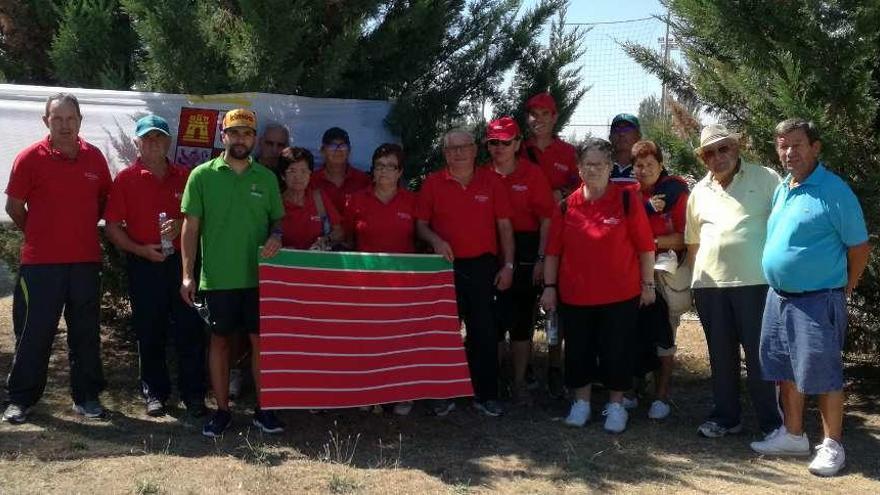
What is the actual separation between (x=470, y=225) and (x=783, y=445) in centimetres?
226

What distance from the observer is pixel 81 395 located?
5879 millimetres

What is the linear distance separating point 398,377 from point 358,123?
6.54 ft

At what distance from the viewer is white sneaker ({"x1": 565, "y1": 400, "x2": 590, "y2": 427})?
5.86 metres

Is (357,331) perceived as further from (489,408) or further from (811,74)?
(811,74)

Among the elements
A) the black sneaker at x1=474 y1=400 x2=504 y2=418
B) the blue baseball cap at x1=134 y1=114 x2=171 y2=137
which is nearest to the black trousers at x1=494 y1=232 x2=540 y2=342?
the black sneaker at x1=474 y1=400 x2=504 y2=418

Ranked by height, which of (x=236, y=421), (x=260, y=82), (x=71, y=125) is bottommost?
(x=236, y=421)

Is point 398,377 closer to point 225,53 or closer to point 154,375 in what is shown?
point 154,375

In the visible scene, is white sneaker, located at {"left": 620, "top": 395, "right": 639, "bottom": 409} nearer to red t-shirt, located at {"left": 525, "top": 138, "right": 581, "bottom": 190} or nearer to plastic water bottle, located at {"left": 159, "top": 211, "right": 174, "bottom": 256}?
red t-shirt, located at {"left": 525, "top": 138, "right": 581, "bottom": 190}

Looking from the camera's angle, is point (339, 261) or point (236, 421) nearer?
point (339, 261)

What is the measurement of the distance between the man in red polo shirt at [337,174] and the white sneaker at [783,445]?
9.61 ft

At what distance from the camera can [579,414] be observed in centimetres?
587

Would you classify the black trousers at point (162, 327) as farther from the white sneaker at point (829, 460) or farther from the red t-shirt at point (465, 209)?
the white sneaker at point (829, 460)

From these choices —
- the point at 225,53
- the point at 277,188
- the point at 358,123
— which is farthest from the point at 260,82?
the point at 277,188

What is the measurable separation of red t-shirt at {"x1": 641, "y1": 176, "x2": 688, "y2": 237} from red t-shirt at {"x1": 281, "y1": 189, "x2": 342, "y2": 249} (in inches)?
82.8
